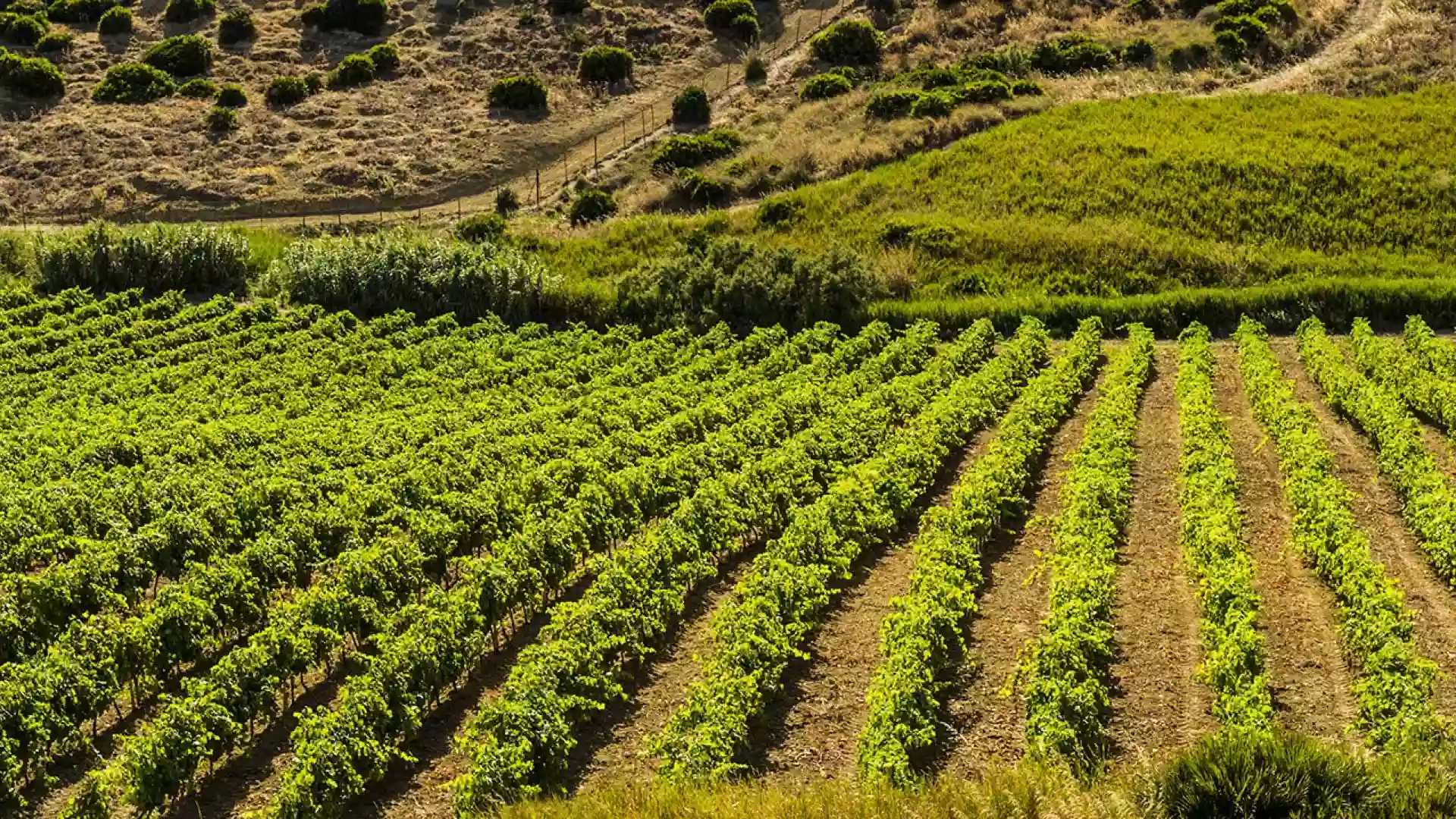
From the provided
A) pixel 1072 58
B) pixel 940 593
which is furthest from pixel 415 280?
pixel 1072 58

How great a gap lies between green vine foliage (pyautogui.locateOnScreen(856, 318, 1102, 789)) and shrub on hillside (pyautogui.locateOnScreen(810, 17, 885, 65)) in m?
35.7

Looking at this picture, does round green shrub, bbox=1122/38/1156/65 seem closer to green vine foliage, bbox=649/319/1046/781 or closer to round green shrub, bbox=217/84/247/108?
green vine foliage, bbox=649/319/1046/781

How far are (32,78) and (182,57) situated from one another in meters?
6.55

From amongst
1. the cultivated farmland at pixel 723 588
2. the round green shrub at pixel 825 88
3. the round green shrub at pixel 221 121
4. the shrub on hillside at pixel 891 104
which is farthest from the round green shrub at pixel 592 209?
the round green shrub at pixel 221 121

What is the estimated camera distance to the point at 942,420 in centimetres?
2422

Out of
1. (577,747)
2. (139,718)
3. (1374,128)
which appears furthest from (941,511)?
(1374,128)

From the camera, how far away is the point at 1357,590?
16078 millimetres

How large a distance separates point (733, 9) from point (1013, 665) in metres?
53.7

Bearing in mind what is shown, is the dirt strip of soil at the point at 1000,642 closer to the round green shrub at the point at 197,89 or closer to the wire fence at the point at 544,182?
the wire fence at the point at 544,182

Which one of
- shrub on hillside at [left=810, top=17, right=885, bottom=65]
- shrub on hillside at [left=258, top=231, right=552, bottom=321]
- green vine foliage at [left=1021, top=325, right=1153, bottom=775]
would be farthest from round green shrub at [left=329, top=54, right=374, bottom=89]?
green vine foliage at [left=1021, top=325, right=1153, bottom=775]

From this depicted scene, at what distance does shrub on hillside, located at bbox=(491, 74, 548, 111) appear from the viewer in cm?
5650

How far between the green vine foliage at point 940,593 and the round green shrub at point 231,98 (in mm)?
43688

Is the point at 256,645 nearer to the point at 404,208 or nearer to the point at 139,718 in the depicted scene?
the point at 139,718

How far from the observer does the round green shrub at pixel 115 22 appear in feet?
209
